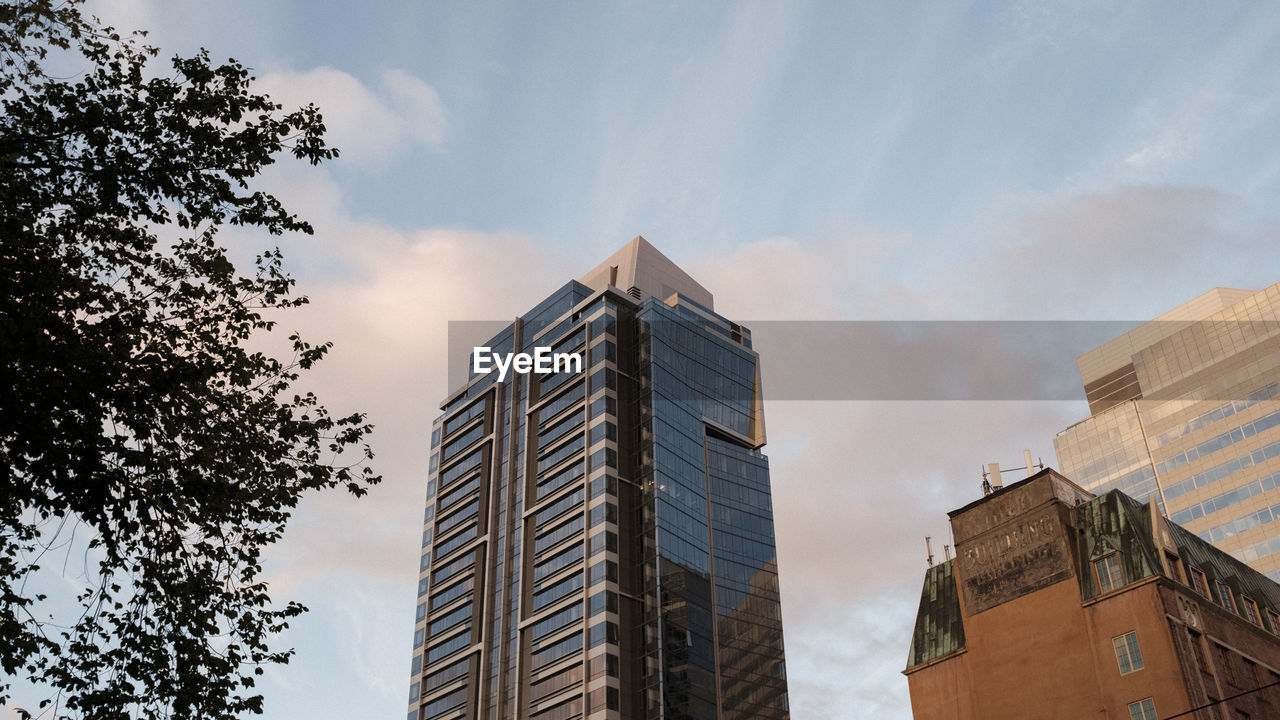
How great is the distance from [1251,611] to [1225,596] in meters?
3.99

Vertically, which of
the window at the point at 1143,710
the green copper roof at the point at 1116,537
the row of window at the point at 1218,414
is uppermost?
the row of window at the point at 1218,414

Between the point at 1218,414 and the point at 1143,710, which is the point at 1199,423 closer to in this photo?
the point at 1218,414

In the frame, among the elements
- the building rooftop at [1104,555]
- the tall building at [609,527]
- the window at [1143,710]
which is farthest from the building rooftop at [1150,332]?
the window at [1143,710]

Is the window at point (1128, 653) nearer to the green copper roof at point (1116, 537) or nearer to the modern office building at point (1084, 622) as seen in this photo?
the modern office building at point (1084, 622)

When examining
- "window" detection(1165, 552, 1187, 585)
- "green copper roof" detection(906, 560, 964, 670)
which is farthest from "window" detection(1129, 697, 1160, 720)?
"green copper roof" detection(906, 560, 964, 670)

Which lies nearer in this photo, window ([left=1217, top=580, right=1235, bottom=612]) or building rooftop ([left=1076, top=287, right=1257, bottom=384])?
window ([left=1217, top=580, right=1235, bottom=612])

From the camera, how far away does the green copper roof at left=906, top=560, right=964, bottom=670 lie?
72188mm

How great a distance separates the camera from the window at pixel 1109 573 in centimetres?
6469

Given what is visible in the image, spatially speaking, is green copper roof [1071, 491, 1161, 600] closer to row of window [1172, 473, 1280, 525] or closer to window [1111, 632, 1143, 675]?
window [1111, 632, 1143, 675]

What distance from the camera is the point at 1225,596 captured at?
70.9 metres

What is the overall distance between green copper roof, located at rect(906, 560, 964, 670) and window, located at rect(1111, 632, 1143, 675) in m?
10.6

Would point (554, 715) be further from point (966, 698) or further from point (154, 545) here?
point (154, 545)

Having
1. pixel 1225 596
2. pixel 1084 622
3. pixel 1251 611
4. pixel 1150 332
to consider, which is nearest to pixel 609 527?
pixel 1084 622

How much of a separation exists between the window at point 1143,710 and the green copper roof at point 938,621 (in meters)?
12.1
